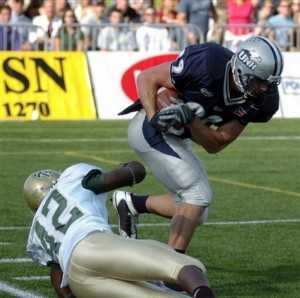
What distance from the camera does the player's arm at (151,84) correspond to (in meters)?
7.35

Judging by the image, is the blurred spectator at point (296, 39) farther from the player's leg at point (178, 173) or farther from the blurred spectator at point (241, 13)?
the player's leg at point (178, 173)

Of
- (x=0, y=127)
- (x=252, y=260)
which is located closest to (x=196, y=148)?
(x=0, y=127)

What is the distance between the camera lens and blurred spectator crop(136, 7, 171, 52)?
66.5 ft

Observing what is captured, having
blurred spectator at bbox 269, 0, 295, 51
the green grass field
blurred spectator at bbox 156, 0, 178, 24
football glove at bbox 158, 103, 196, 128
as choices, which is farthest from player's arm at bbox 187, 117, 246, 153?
blurred spectator at bbox 156, 0, 178, 24

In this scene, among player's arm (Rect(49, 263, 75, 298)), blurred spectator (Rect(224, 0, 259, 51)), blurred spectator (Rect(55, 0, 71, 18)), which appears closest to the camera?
player's arm (Rect(49, 263, 75, 298))

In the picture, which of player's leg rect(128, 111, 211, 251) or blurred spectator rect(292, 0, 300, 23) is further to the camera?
blurred spectator rect(292, 0, 300, 23)

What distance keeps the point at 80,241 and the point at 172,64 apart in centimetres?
212

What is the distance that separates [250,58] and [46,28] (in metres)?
13.4

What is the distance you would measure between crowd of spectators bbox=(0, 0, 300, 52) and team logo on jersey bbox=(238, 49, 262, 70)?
41.6 feet

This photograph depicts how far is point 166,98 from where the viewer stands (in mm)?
7379

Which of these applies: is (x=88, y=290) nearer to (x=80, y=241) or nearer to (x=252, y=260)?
(x=80, y=241)

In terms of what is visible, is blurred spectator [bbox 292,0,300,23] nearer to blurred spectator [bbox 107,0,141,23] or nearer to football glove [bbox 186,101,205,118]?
blurred spectator [bbox 107,0,141,23]

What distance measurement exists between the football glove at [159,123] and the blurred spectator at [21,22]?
12.6 m

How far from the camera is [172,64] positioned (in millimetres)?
7352
